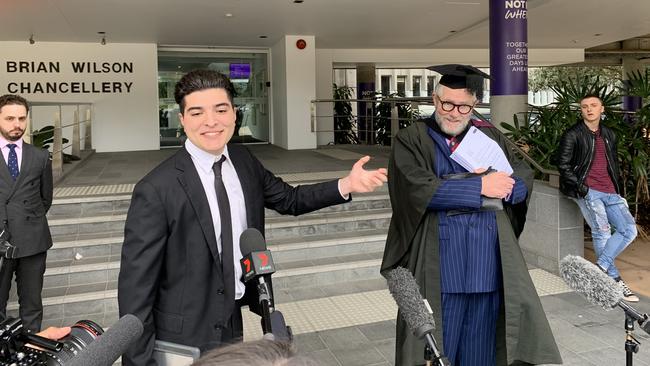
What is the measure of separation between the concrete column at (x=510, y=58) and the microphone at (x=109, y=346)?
7.43 meters

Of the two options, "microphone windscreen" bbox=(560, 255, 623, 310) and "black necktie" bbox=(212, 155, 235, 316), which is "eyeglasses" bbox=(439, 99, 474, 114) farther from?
"black necktie" bbox=(212, 155, 235, 316)

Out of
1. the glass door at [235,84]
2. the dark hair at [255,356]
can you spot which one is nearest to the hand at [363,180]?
the dark hair at [255,356]

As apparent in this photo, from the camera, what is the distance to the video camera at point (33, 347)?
1.04m

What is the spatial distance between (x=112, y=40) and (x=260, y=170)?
11.9 meters

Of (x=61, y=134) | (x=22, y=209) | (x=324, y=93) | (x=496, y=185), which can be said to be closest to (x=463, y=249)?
(x=496, y=185)

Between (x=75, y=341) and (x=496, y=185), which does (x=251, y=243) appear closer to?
(x=75, y=341)

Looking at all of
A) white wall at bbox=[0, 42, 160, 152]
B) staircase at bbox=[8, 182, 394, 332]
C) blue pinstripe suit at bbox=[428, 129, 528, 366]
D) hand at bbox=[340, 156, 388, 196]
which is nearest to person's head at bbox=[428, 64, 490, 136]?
blue pinstripe suit at bbox=[428, 129, 528, 366]

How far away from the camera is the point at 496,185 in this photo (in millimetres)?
2242

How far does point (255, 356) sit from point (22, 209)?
3724 mm

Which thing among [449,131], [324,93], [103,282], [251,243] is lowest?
[103,282]

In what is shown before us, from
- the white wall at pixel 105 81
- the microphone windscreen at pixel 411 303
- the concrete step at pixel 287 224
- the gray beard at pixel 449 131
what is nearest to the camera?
the microphone windscreen at pixel 411 303

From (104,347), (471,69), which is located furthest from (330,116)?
(104,347)

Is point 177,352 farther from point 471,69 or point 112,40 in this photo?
point 112,40

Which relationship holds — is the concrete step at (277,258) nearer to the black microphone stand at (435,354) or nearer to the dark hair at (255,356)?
the black microphone stand at (435,354)
